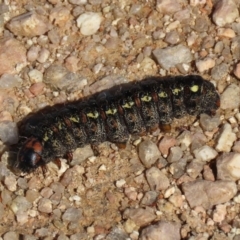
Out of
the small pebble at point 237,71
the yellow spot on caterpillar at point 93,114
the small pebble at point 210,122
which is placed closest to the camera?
the yellow spot on caterpillar at point 93,114

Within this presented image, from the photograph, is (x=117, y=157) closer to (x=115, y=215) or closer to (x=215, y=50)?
(x=115, y=215)

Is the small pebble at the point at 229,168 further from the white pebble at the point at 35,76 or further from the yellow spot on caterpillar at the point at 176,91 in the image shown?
the white pebble at the point at 35,76

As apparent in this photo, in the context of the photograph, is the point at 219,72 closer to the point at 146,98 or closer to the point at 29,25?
the point at 146,98

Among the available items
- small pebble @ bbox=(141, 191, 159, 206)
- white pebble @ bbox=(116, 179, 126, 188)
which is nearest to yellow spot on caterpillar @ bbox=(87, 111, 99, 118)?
white pebble @ bbox=(116, 179, 126, 188)

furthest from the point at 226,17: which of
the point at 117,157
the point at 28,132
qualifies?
the point at 28,132

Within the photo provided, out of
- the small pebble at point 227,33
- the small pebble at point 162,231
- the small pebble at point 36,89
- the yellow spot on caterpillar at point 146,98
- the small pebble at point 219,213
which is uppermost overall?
the small pebble at point 36,89

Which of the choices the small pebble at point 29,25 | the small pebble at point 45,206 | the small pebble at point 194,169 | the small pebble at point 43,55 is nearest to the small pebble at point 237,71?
the small pebble at point 194,169

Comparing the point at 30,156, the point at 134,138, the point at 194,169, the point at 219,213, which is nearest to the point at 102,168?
the point at 134,138
